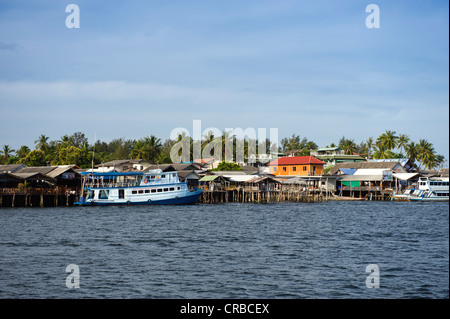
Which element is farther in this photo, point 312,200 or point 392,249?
point 312,200

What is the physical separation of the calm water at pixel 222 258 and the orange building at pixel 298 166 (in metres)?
Answer: 49.3

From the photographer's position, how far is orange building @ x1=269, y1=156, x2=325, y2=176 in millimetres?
92500

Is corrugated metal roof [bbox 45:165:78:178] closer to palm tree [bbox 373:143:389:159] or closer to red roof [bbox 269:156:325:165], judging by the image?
red roof [bbox 269:156:325:165]

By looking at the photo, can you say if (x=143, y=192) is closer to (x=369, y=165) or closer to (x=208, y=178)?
(x=208, y=178)

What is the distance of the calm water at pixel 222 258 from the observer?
755 inches

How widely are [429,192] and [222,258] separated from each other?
63320 mm

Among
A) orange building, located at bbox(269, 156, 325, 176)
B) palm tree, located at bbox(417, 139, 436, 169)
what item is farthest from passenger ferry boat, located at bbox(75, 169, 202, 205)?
palm tree, located at bbox(417, 139, 436, 169)

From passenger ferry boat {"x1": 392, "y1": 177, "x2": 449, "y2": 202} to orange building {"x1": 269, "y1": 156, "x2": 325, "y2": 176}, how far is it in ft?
58.2

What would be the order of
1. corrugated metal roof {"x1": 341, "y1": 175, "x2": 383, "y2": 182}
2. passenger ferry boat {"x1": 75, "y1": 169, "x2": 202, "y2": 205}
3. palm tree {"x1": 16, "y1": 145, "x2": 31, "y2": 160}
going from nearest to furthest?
1. passenger ferry boat {"x1": 75, "y1": 169, "x2": 202, "y2": 205}
2. corrugated metal roof {"x1": 341, "y1": 175, "x2": 383, "y2": 182}
3. palm tree {"x1": 16, "y1": 145, "x2": 31, "y2": 160}

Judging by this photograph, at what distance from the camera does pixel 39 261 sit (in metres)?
24.3

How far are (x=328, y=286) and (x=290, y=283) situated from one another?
163 centimetres
